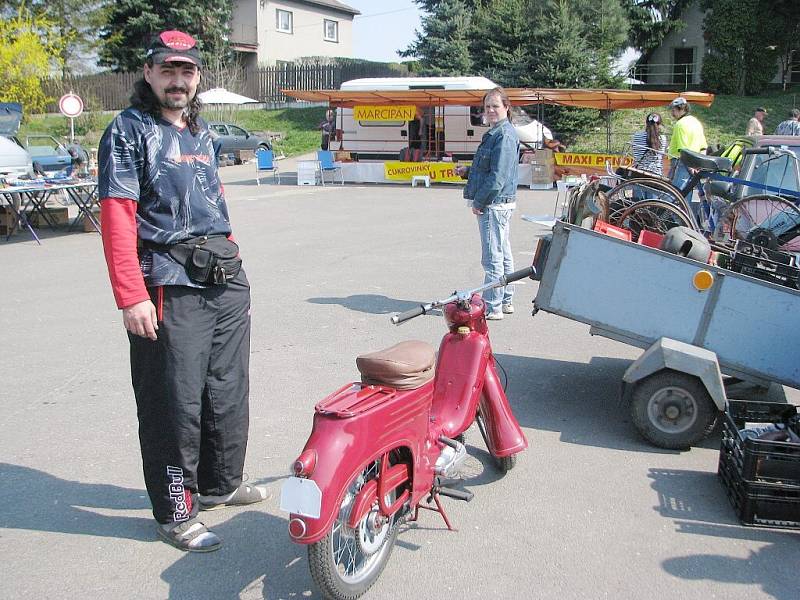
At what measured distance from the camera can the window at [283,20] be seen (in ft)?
150

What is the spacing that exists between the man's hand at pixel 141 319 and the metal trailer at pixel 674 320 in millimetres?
2427

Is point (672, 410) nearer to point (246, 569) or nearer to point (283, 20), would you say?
point (246, 569)

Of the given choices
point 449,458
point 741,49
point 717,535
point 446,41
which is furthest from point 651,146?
point 741,49

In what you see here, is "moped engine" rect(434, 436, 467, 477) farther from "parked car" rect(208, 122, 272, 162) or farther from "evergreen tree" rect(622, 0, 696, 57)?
"evergreen tree" rect(622, 0, 696, 57)

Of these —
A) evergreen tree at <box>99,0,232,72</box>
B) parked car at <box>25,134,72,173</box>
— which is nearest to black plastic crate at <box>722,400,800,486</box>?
parked car at <box>25,134,72,173</box>

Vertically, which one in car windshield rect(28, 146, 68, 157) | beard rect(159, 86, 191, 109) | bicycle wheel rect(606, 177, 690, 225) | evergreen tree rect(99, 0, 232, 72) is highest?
evergreen tree rect(99, 0, 232, 72)

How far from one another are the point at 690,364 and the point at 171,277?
292 centimetres

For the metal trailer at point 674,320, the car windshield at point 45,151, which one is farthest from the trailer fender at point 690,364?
the car windshield at point 45,151

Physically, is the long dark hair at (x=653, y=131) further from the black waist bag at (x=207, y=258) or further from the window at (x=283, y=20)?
the window at (x=283, y=20)

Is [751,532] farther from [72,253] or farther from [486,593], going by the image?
[72,253]

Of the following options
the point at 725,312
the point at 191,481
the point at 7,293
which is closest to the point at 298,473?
the point at 191,481

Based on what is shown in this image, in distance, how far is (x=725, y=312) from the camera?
4562 mm

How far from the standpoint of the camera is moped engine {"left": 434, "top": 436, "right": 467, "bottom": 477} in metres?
3.63

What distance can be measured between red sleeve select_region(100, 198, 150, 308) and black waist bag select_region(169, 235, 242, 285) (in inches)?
8.6
